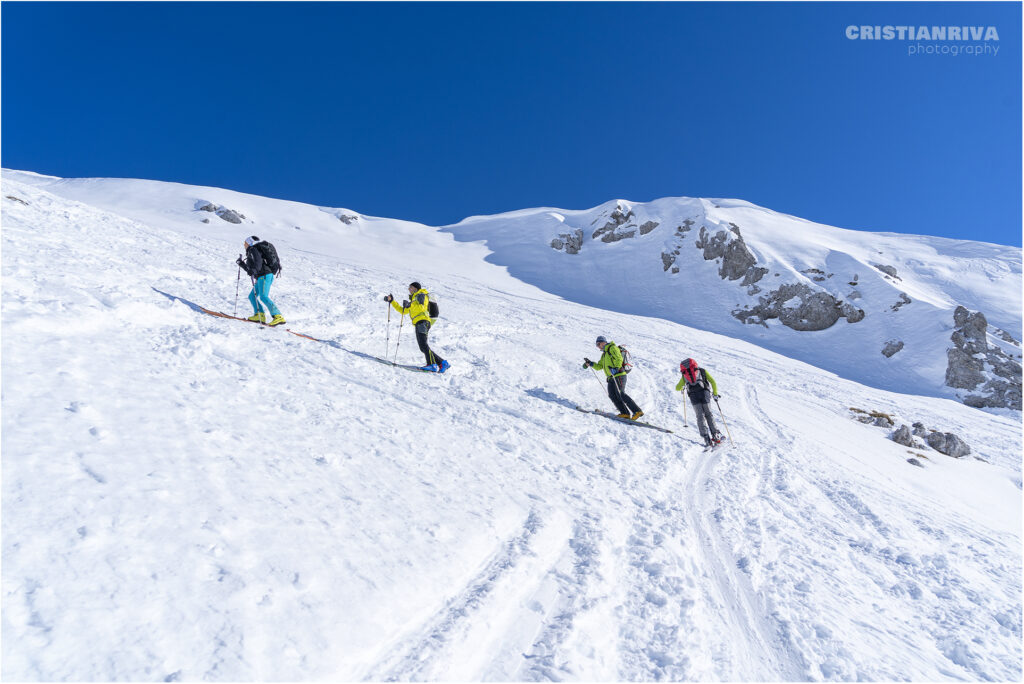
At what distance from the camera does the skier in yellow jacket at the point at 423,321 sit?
932cm

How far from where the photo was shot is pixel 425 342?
9.34 metres

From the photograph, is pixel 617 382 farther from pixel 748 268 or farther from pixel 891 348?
pixel 748 268

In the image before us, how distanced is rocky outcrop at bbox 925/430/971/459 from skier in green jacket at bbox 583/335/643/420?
27.1ft

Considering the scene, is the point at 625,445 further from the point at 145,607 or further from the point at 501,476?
the point at 145,607

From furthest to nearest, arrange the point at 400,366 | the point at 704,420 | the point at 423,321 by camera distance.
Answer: the point at 423,321 → the point at 400,366 → the point at 704,420

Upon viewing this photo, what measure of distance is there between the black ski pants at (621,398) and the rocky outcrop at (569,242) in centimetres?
4138

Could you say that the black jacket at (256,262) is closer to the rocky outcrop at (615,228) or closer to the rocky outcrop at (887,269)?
the rocky outcrop at (887,269)

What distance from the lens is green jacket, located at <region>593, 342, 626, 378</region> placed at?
966 cm

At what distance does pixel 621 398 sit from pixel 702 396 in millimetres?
1594

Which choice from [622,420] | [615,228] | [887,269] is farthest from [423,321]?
[615,228]

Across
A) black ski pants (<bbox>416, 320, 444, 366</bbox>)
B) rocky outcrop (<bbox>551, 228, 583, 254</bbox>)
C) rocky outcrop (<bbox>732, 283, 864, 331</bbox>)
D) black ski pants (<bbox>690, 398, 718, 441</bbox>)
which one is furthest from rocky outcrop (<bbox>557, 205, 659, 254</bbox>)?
black ski pants (<bbox>690, 398, 718, 441</bbox>)

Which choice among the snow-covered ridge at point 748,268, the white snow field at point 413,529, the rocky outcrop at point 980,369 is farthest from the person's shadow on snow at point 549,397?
the rocky outcrop at point 980,369

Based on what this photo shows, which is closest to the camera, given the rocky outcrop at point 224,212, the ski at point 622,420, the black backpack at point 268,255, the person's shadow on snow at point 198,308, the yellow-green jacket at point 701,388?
the yellow-green jacket at point 701,388

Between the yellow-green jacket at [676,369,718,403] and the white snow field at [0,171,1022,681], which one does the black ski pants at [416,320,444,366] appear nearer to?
the white snow field at [0,171,1022,681]
